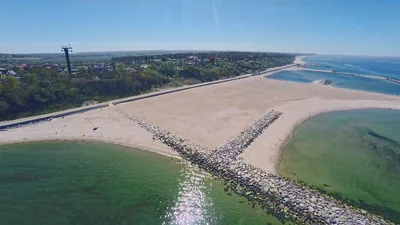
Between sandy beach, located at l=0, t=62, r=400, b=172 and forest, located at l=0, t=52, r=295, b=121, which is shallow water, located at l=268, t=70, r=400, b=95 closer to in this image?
sandy beach, located at l=0, t=62, r=400, b=172

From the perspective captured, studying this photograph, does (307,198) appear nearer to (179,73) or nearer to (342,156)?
(342,156)

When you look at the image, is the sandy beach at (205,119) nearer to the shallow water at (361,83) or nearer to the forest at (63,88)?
the forest at (63,88)

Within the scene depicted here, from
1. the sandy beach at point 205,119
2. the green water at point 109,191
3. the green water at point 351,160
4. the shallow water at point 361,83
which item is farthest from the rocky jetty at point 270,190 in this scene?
the shallow water at point 361,83

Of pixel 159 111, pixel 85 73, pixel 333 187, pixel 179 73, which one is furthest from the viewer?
pixel 179 73

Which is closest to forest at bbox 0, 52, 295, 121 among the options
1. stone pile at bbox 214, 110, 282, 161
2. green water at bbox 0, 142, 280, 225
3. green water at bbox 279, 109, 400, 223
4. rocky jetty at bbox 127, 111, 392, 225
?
green water at bbox 0, 142, 280, 225

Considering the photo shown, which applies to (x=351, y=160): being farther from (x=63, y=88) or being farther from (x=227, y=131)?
(x=63, y=88)

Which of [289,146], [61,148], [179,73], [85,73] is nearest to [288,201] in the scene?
[289,146]
